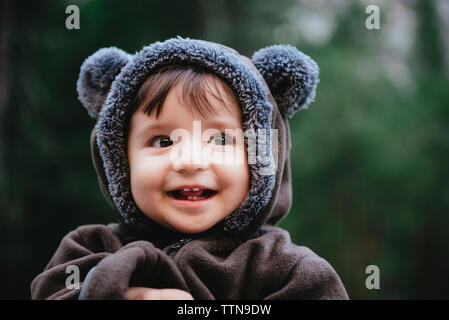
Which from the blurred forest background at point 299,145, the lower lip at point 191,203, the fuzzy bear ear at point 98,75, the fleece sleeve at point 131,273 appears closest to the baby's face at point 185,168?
the lower lip at point 191,203

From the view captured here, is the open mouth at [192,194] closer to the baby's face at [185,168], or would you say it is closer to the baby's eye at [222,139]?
the baby's face at [185,168]

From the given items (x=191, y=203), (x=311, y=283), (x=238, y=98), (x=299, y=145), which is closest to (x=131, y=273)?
(x=191, y=203)

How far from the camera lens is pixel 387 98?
6430 millimetres

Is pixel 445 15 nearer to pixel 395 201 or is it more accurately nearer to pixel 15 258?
pixel 395 201

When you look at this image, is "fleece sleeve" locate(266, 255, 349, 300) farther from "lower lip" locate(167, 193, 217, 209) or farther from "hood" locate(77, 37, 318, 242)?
"lower lip" locate(167, 193, 217, 209)

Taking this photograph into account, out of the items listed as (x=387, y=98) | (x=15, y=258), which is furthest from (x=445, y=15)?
(x=15, y=258)

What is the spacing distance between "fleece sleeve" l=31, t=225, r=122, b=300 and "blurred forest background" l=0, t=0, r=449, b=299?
3.81 m

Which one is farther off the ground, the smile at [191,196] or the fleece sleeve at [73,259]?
the smile at [191,196]

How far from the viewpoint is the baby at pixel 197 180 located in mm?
1252

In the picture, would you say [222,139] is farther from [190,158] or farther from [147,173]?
[147,173]

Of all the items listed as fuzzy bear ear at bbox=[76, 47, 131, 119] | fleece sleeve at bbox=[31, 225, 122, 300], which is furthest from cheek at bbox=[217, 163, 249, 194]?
fuzzy bear ear at bbox=[76, 47, 131, 119]

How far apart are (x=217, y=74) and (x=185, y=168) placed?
0.34m

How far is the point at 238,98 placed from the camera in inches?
52.9

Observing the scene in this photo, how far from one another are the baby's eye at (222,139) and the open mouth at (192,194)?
158 millimetres
